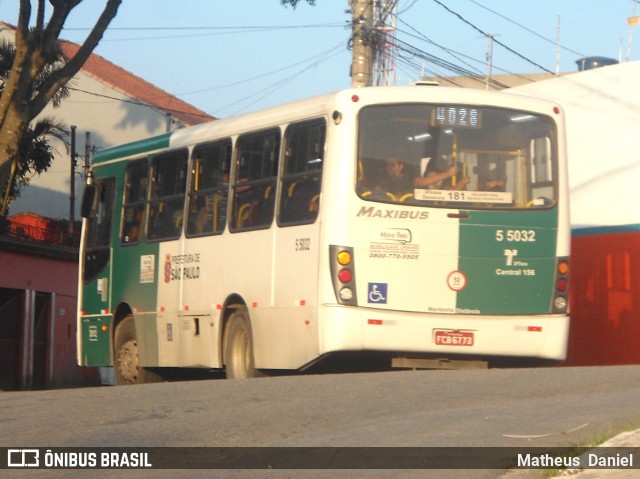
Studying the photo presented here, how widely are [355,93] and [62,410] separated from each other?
15.0 ft

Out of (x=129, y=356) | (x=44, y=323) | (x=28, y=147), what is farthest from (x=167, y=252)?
(x=28, y=147)

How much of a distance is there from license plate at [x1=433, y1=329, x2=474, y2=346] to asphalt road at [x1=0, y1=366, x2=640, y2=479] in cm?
43

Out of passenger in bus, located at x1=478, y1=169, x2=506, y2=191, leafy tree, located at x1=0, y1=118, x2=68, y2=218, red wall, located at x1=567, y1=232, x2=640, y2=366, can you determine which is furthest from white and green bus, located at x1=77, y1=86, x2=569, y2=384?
leafy tree, located at x1=0, y1=118, x2=68, y2=218

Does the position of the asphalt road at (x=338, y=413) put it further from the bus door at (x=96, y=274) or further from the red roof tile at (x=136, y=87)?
the red roof tile at (x=136, y=87)

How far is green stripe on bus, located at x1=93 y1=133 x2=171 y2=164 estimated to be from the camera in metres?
17.3

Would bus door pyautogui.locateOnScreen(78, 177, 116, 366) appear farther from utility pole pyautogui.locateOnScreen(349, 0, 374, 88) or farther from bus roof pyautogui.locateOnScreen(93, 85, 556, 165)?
utility pole pyautogui.locateOnScreen(349, 0, 374, 88)

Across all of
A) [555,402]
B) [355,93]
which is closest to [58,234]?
[355,93]

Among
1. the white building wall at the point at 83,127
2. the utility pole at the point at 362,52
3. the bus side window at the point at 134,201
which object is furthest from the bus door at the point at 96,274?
the white building wall at the point at 83,127

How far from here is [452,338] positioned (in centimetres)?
1359

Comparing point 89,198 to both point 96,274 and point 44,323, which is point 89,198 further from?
point 44,323

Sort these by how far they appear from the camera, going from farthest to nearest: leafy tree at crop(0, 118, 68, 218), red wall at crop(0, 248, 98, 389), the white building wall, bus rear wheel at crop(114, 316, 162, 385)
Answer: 1. the white building wall
2. leafy tree at crop(0, 118, 68, 218)
3. red wall at crop(0, 248, 98, 389)
4. bus rear wheel at crop(114, 316, 162, 385)

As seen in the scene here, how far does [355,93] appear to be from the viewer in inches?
530

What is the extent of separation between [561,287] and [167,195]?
5.49 m

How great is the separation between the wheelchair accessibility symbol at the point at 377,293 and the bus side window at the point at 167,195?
3.98 m
